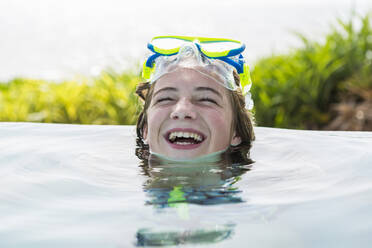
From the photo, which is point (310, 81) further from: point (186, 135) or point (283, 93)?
point (186, 135)

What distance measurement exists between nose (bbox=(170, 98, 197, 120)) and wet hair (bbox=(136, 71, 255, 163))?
45 cm

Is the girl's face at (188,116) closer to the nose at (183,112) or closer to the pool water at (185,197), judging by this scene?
the nose at (183,112)

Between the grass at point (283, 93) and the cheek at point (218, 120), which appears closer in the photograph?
the cheek at point (218, 120)

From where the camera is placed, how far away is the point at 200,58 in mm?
3828

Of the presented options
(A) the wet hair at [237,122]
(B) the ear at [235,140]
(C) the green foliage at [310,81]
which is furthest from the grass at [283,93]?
(B) the ear at [235,140]

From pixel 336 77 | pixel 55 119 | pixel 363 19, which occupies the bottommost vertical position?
pixel 55 119

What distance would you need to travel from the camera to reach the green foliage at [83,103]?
743 centimetres

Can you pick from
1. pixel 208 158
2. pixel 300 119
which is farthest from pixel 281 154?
pixel 300 119

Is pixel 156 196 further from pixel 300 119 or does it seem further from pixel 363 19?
pixel 363 19

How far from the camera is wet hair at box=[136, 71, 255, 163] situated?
3.95 m

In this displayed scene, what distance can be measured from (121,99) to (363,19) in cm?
437

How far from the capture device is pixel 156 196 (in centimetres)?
288

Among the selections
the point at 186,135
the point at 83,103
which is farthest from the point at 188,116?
the point at 83,103

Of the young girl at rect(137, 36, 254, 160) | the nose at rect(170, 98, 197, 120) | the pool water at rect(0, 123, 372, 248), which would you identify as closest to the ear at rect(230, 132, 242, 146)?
the young girl at rect(137, 36, 254, 160)
